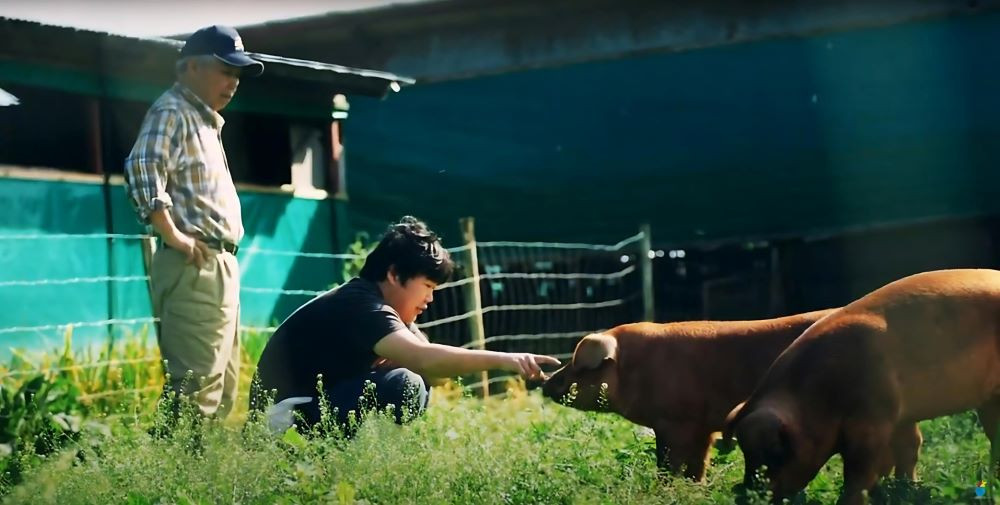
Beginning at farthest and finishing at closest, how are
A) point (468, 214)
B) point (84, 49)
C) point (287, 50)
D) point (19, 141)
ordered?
point (287, 50)
point (468, 214)
point (19, 141)
point (84, 49)

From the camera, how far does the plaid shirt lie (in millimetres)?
5668

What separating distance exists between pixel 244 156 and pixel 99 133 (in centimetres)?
145

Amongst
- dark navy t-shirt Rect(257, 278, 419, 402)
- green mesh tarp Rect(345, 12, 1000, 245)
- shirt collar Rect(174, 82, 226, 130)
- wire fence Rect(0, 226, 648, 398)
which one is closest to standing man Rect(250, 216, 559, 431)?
dark navy t-shirt Rect(257, 278, 419, 402)

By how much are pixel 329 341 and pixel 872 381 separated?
6.94ft

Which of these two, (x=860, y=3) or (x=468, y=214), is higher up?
(x=860, y=3)

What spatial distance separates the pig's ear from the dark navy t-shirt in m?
0.88

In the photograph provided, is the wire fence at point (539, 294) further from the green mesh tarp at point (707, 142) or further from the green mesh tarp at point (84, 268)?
the green mesh tarp at point (707, 142)

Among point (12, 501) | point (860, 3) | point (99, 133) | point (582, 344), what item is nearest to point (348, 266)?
point (99, 133)

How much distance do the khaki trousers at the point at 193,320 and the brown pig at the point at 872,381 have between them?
223 cm

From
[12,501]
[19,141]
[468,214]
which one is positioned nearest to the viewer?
[12,501]

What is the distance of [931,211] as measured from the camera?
12.1 meters

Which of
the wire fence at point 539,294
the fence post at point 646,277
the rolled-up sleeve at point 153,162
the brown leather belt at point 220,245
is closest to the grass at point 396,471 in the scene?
the brown leather belt at point 220,245

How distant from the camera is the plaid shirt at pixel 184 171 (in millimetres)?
5668

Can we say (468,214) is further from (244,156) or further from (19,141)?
(19,141)
